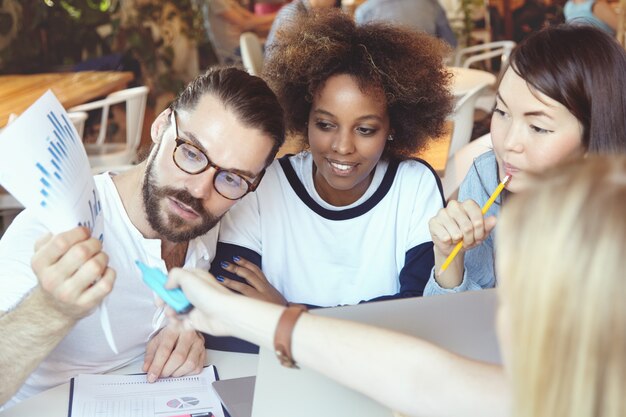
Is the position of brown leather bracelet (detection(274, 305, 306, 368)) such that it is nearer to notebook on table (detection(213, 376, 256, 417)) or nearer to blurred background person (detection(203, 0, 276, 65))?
notebook on table (detection(213, 376, 256, 417))

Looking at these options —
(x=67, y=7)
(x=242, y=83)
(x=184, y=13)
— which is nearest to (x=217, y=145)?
(x=242, y=83)

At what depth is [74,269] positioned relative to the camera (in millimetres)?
1083

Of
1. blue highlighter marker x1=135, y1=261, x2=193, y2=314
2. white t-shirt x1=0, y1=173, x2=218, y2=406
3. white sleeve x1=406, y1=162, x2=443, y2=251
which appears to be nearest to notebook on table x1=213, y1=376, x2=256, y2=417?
white t-shirt x1=0, y1=173, x2=218, y2=406

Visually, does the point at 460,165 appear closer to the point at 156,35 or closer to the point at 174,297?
the point at 174,297

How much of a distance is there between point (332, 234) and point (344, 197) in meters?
0.10

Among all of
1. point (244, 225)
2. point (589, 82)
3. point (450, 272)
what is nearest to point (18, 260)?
point (244, 225)

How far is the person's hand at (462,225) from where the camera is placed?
1.44m

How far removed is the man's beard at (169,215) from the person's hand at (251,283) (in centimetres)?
18

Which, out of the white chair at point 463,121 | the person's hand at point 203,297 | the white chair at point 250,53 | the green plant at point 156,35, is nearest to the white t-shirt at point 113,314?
the person's hand at point 203,297

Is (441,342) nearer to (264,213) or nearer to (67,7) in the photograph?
(264,213)

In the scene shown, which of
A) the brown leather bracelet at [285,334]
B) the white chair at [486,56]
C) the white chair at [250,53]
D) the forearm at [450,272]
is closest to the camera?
the brown leather bracelet at [285,334]

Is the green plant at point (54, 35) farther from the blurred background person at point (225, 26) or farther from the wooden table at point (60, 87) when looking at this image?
the wooden table at point (60, 87)

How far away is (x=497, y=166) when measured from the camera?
175 centimetres

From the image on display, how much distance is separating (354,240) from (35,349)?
2.72 feet
